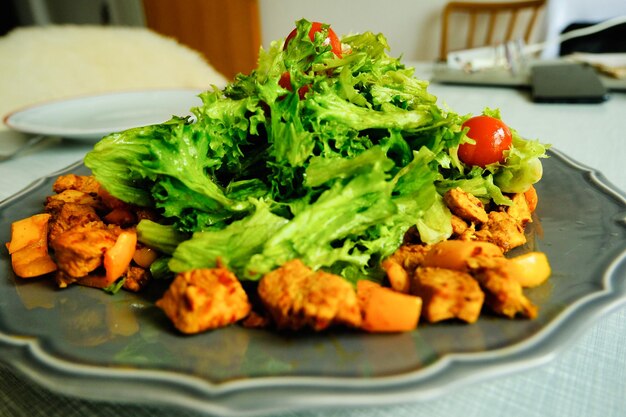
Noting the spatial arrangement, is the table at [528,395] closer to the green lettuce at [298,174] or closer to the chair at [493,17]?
the green lettuce at [298,174]

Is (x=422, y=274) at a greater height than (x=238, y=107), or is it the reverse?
(x=238, y=107)

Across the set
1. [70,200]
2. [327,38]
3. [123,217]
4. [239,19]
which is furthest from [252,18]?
[123,217]

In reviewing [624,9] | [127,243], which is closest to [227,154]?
[127,243]

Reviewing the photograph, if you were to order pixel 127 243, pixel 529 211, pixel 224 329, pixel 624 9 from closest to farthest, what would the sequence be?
pixel 224 329, pixel 127 243, pixel 529 211, pixel 624 9

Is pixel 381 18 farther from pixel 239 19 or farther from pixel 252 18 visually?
pixel 239 19

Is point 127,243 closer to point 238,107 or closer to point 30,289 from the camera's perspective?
point 30,289

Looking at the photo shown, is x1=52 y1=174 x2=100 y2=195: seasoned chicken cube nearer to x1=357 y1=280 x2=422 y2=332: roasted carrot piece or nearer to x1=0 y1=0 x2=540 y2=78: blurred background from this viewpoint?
x1=357 y1=280 x2=422 y2=332: roasted carrot piece
